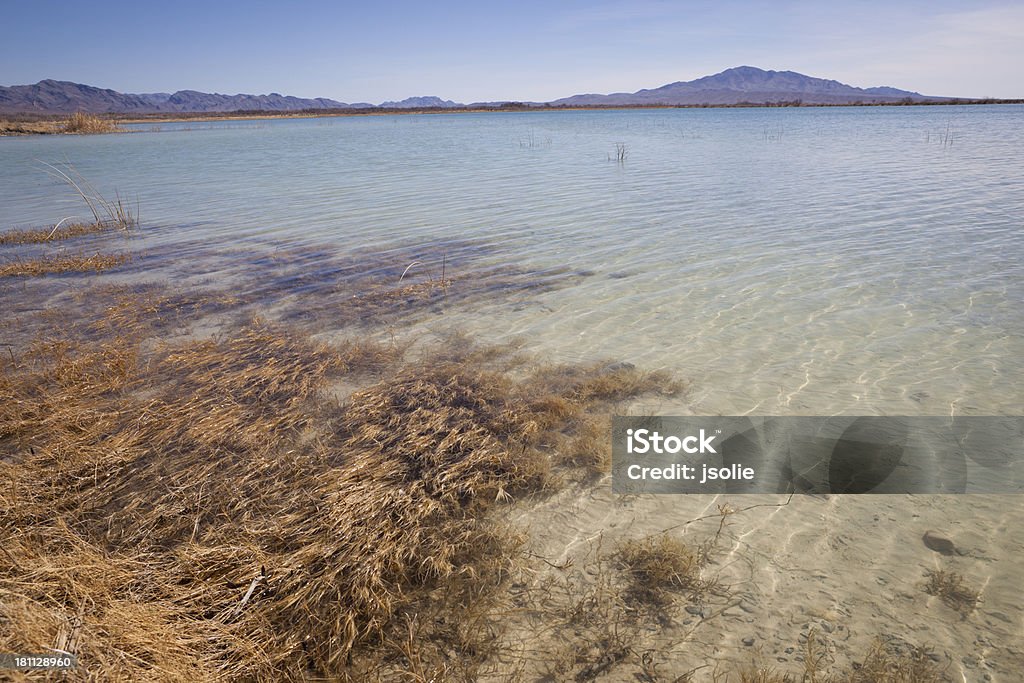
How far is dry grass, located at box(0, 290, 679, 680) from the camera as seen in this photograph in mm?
2377

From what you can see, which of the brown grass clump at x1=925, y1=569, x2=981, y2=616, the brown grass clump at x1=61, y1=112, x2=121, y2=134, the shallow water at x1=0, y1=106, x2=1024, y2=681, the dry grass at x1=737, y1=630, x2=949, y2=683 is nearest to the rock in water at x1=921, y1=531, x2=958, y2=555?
the shallow water at x1=0, y1=106, x2=1024, y2=681

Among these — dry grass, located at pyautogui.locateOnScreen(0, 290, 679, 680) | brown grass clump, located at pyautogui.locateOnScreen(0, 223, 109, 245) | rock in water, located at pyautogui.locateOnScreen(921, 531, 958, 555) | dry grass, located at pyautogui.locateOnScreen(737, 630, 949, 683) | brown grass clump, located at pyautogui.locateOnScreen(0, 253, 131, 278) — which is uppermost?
brown grass clump, located at pyautogui.locateOnScreen(0, 223, 109, 245)

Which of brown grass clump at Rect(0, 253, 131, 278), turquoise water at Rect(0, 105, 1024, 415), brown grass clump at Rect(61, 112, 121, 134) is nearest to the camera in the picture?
turquoise water at Rect(0, 105, 1024, 415)

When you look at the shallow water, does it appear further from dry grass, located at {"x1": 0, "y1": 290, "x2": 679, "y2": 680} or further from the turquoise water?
dry grass, located at {"x1": 0, "y1": 290, "x2": 679, "y2": 680}

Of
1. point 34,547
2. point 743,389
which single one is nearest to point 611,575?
point 743,389

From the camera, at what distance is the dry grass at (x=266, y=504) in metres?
2.38

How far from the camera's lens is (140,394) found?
4.98m

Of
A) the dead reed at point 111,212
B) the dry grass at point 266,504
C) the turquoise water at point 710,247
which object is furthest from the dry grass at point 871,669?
the dead reed at point 111,212

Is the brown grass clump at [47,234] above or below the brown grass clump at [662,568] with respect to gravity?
above

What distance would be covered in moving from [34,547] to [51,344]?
4.51 m

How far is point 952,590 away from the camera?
2887 mm

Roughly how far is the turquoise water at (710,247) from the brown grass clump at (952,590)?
1727mm

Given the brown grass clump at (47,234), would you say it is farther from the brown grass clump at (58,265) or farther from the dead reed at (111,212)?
the brown grass clump at (58,265)

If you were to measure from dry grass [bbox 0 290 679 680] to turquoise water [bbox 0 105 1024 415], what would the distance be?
1.62 metres
